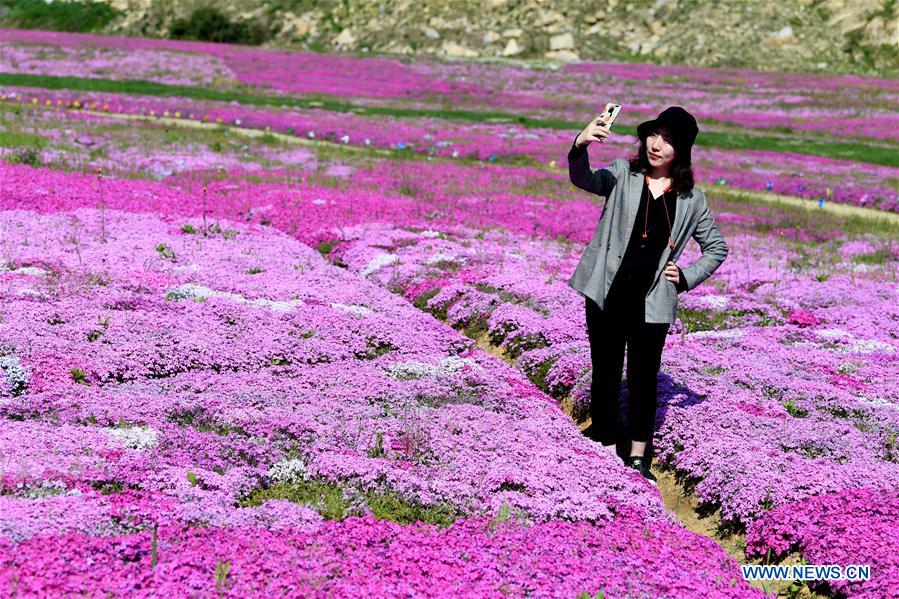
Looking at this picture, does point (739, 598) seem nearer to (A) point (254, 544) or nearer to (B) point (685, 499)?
(B) point (685, 499)

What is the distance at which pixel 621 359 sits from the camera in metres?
9.65

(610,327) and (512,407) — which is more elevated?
(610,327)

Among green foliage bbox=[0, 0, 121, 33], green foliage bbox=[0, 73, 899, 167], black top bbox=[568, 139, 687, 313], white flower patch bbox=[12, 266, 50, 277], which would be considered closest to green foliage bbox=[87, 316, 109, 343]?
white flower patch bbox=[12, 266, 50, 277]

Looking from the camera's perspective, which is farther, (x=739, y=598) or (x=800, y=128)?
(x=800, y=128)

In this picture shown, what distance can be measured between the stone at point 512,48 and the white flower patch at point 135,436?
86695 millimetres

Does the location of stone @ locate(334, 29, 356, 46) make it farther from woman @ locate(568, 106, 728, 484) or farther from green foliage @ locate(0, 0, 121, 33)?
woman @ locate(568, 106, 728, 484)

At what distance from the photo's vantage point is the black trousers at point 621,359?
919 cm

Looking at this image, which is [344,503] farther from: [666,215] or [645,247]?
[666,215]

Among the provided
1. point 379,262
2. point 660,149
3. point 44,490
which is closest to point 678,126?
point 660,149

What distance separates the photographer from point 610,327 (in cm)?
935

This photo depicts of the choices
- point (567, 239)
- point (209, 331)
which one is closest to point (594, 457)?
point (209, 331)

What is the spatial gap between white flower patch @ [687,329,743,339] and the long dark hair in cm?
562

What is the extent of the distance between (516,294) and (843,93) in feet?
210

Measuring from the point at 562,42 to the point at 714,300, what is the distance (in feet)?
265
